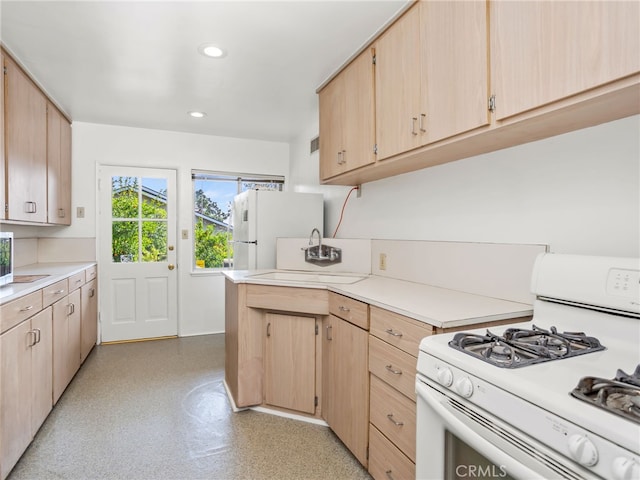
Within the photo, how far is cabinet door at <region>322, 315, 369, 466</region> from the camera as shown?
1744 millimetres

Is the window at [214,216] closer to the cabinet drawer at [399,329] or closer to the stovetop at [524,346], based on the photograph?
the cabinet drawer at [399,329]

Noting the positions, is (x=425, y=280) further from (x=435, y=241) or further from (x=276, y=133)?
(x=276, y=133)

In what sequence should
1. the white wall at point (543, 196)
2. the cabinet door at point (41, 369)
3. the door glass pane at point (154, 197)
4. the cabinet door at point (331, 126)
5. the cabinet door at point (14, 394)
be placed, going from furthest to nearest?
1. the door glass pane at point (154, 197)
2. the cabinet door at point (331, 126)
3. the cabinet door at point (41, 369)
4. the cabinet door at point (14, 394)
5. the white wall at point (543, 196)

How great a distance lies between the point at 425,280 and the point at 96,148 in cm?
351

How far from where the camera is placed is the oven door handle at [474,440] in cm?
75

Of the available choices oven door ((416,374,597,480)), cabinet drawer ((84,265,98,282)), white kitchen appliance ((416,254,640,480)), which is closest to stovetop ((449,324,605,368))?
white kitchen appliance ((416,254,640,480))

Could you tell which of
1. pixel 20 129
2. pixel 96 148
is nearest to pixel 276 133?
pixel 96 148

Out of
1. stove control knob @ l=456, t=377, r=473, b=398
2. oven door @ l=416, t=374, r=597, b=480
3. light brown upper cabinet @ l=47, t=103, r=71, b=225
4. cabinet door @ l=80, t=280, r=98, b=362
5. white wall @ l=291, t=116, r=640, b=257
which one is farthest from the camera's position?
cabinet door @ l=80, t=280, r=98, b=362

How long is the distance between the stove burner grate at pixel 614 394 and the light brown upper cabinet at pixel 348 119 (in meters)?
1.53

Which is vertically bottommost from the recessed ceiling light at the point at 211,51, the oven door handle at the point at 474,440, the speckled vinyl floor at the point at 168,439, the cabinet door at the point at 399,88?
the speckled vinyl floor at the point at 168,439

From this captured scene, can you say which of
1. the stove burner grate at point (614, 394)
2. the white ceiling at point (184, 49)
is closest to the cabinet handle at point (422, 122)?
the white ceiling at point (184, 49)

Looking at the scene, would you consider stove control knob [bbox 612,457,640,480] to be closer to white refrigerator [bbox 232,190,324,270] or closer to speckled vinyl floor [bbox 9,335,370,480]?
speckled vinyl floor [bbox 9,335,370,480]

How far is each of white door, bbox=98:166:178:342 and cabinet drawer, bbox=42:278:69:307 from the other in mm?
1256

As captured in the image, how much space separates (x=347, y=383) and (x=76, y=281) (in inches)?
92.3
